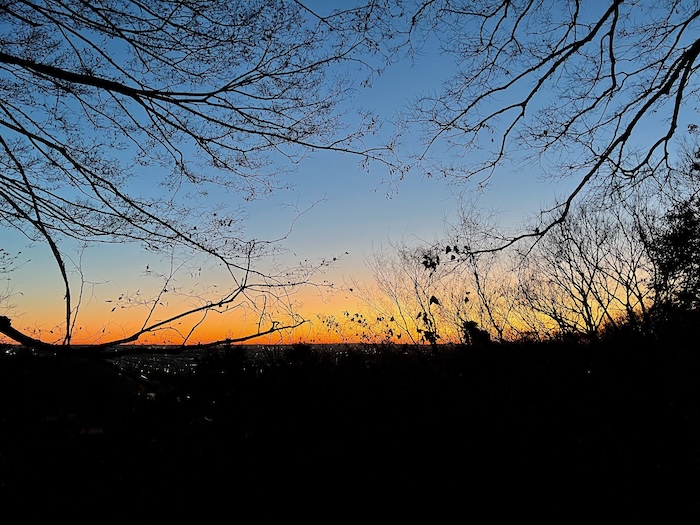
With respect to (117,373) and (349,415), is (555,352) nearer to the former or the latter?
(349,415)

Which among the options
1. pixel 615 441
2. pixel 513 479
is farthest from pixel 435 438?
pixel 615 441

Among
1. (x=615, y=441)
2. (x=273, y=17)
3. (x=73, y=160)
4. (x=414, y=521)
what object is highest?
(x=273, y=17)

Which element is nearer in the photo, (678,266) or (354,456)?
(354,456)

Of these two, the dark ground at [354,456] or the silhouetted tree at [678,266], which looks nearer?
the dark ground at [354,456]

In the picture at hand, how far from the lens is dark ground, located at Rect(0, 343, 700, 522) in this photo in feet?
10.0

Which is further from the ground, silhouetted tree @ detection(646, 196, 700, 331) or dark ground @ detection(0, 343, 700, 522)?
silhouetted tree @ detection(646, 196, 700, 331)

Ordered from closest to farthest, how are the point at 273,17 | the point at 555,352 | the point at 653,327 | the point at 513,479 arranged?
1. the point at 273,17
2. the point at 513,479
3. the point at 555,352
4. the point at 653,327

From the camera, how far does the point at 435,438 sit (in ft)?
12.5

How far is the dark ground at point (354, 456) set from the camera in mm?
3062

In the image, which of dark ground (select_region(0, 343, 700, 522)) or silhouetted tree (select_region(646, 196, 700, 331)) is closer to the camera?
dark ground (select_region(0, 343, 700, 522))

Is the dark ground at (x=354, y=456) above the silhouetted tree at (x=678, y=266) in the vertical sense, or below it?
below

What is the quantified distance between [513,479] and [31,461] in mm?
3380

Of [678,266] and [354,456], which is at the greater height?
[678,266]

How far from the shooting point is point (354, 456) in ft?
11.7
